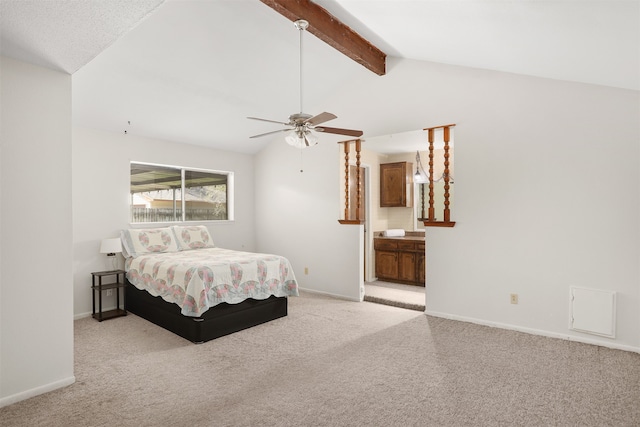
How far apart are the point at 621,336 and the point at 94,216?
236 inches

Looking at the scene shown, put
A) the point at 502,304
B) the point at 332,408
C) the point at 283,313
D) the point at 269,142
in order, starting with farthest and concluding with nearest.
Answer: the point at 269,142, the point at 283,313, the point at 502,304, the point at 332,408

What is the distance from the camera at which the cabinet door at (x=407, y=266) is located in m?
5.87

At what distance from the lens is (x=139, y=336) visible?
3697 mm

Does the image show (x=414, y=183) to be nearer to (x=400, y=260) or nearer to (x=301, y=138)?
(x=400, y=260)

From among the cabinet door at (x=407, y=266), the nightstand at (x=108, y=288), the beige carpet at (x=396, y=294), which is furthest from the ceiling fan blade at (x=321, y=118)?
the cabinet door at (x=407, y=266)

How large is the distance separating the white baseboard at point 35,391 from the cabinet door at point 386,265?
15.3 ft

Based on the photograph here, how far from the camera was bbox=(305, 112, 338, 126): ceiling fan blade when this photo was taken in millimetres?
2883

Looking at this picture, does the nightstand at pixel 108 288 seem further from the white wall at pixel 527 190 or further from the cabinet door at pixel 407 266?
the cabinet door at pixel 407 266

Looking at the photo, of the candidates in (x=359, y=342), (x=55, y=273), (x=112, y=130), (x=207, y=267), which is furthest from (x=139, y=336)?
(x=112, y=130)

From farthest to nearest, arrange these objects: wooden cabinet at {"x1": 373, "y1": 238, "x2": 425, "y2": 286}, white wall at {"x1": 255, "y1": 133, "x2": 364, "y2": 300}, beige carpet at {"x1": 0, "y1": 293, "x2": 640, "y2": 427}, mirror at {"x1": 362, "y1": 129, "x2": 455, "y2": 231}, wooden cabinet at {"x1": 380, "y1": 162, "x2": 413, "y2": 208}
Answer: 1. wooden cabinet at {"x1": 380, "y1": 162, "x2": 413, "y2": 208}
2. mirror at {"x1": 362, "y1": 129, "x2": 455, "y2": 231}
3. wooden cabinet at {"x1": 373, "y1": 238, "x2": 425, "y2": 286}
4. white wall at {"x1": 255, "y1": 133, "x2": 364, "y2": 300}
5. beige carpet at {"x1": 0, "y1": 293, "x2": 640, "y2": 427}

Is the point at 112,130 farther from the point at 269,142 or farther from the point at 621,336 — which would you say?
the point at 621,336

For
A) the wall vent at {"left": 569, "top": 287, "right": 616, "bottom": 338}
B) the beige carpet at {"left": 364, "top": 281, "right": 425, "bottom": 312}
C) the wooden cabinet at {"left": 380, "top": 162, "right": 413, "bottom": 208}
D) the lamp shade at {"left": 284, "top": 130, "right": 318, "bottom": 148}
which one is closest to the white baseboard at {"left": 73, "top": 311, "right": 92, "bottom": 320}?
the lamp shade at {"left": 284, "top": 130, "right": 318, "bottom": 148}

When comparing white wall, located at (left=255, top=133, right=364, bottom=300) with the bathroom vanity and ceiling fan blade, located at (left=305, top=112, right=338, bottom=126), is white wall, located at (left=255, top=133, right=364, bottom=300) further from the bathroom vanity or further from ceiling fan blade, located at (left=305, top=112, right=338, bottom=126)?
ceiling fan blade, located at (left=305, top=112, right=338, bottom=126)

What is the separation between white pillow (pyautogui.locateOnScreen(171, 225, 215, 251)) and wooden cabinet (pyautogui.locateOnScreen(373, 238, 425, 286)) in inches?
115
